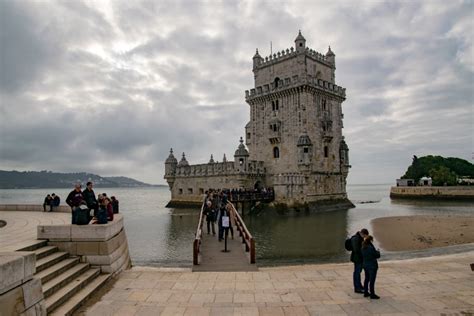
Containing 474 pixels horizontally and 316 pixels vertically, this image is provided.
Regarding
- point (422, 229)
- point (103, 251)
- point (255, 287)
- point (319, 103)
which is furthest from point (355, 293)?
point (319, 103)

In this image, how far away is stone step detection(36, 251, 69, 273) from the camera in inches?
320

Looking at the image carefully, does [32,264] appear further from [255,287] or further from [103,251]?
[255,287]

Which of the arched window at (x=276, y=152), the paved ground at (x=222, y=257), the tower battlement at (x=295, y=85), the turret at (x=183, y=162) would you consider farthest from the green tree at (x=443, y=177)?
the paved ground at (x=222, y=257)

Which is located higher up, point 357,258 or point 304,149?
point 304,149

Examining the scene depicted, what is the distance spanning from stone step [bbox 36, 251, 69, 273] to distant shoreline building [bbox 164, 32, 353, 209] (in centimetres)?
3214

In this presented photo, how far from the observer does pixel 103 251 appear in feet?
31.9

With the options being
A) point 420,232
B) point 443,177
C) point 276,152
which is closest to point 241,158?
point 276,152

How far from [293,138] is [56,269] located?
35594mm

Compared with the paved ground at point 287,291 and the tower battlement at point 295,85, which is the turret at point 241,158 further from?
the paved ground at point 287,291

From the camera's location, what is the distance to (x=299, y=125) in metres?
41.2

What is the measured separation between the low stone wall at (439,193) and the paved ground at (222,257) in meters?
62.4

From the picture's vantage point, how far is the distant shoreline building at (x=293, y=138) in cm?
4069

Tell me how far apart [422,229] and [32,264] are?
28.8 meters

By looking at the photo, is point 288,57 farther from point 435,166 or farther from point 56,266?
point 435,166
